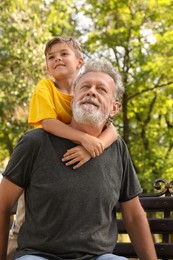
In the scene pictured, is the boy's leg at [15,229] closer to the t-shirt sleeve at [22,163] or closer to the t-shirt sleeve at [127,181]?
the t-shirt sleeve at [22,163]

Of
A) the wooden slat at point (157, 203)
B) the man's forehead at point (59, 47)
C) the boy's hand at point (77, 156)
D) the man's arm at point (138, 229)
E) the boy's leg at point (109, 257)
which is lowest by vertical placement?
the boy's leg at point (109, 257)

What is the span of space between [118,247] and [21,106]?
11.2 metres

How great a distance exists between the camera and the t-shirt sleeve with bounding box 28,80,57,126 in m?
3.29

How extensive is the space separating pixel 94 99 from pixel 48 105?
41 centimetres

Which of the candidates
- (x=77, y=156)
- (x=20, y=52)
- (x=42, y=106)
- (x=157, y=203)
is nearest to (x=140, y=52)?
(x=20, y=52)

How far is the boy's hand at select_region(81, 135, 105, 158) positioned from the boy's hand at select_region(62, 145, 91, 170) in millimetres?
27

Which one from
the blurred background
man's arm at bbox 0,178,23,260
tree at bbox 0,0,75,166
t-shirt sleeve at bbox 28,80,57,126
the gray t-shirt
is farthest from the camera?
the blurred background

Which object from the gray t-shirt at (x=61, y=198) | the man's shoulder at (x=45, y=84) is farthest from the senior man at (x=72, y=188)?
the man's shoulder at (x=45, y=84)

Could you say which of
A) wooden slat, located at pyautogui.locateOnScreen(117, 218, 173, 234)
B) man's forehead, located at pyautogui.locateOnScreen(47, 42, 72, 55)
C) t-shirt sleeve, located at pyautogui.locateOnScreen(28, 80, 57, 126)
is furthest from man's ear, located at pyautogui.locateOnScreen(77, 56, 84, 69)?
wooden slat, located at pyautogui.locateOnScreen(117, 218, 173, 234)

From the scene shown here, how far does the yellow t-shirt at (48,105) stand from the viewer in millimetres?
3315

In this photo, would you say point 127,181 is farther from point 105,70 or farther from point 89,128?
point 105,70

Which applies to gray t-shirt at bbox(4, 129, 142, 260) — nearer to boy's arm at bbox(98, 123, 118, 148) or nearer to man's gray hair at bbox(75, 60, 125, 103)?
boy's arm at bbox(98, 123, 118, 148)

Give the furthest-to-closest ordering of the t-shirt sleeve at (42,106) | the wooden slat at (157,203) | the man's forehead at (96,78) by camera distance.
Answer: the wooden slat at (157,203) < the t-shirt sleeve at (42,106) < the man's forehead at (96,78)

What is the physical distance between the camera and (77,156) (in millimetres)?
2932
